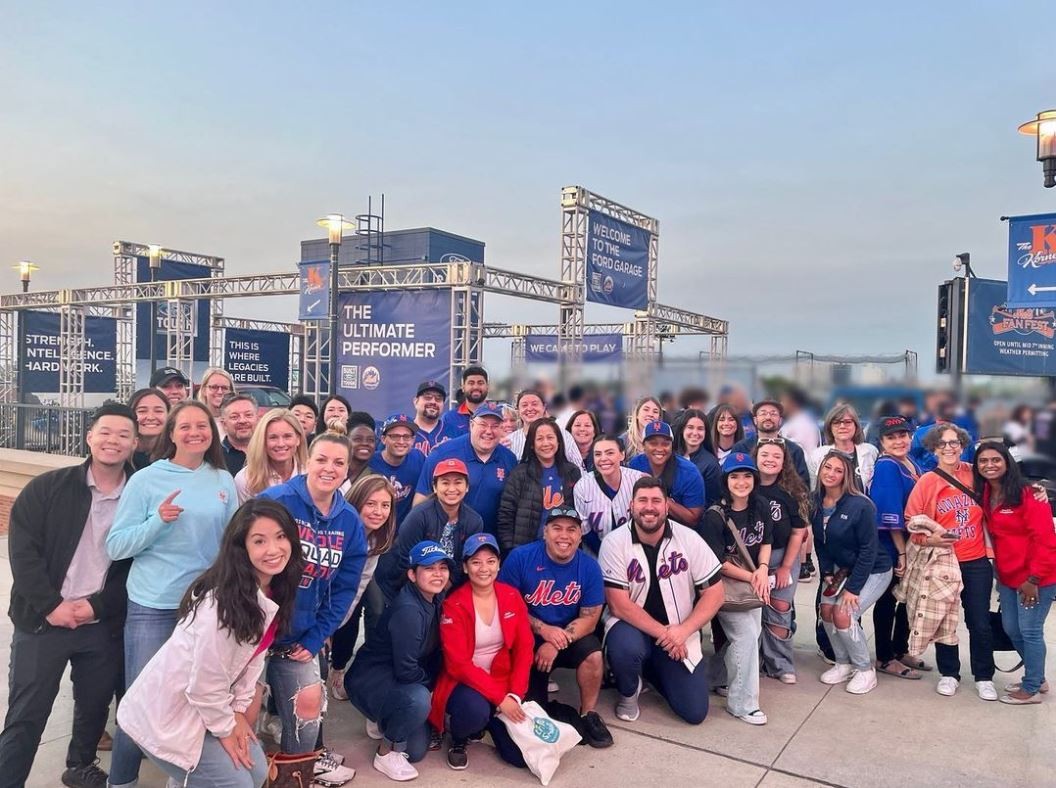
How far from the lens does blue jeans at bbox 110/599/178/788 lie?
2.98 metres

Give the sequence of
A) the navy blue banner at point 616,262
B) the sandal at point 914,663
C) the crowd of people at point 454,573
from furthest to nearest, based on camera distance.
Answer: the navy blue banner at point 616,262, the sandal at point 914,663, the crowd of people at point 454,573

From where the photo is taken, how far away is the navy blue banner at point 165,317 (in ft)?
66.3

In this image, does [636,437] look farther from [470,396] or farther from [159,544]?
[159,544]

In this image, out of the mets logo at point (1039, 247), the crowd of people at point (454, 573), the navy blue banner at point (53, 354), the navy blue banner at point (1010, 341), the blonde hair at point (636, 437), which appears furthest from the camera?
the navy blue banner at point (53, 354)

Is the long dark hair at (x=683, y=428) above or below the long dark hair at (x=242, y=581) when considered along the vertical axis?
above

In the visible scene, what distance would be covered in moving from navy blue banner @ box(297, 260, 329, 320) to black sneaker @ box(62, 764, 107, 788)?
11379 mm

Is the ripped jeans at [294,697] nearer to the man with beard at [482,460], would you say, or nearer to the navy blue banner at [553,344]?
the man with beard at [482,460]

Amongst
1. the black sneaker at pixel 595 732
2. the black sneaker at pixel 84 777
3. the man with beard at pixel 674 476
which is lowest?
the black sneaker at pixel 595 732

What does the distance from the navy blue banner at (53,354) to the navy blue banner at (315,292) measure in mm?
9460

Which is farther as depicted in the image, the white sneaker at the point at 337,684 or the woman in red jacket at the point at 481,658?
the white sneaker at the point at 337,684

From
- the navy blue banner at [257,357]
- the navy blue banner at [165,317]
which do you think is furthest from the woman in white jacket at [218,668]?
the navy blue banner at [165,317]

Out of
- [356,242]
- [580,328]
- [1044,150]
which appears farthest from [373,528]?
[356,242]

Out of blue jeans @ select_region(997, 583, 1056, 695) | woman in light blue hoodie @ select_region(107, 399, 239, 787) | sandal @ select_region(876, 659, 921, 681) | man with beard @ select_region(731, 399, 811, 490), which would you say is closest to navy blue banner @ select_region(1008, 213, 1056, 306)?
man with beard @ select_region(731, 399, 811, 490)

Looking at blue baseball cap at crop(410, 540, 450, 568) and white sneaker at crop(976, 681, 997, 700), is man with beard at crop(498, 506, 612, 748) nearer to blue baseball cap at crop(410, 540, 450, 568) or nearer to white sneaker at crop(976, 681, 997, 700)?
blue baseball cap at crop(410, 540, 450, 568)
